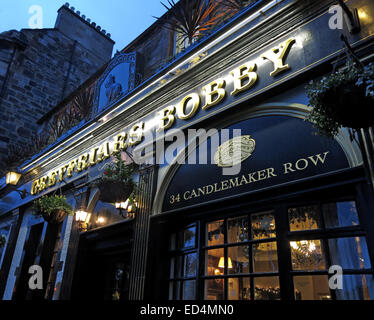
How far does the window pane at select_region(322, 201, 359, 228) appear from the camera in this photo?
127 inches

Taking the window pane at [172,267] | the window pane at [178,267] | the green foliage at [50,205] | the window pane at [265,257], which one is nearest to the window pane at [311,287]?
the window pane at [265,257]

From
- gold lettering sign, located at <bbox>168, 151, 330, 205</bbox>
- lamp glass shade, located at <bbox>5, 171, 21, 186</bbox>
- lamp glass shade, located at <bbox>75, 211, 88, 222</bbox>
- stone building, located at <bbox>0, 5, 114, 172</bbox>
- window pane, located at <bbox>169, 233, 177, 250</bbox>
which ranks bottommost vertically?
window pane, located at <bbox>169, 233, 177, 250</bbox>

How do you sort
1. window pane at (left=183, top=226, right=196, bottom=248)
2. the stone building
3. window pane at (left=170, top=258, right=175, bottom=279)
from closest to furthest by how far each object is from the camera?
window pane at (left=183, top=226, right=196, bottom=248) < window pane at (left=170, top=258, right=175, bottom=279) < the stone building

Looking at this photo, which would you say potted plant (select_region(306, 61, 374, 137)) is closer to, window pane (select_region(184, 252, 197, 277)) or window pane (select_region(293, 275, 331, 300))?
window pane (select_region(293, 275, 331, 300))

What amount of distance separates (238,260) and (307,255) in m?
0.93

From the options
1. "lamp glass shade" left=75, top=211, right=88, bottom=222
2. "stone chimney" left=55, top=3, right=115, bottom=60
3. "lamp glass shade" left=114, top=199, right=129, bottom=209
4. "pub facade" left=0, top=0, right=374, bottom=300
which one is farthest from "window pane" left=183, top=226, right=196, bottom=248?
"stone chimney" left=55, top=3, right=115, bottom=60

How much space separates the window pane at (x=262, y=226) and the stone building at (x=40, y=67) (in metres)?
11.5

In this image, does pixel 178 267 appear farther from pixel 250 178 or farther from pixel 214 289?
pixel 250 178

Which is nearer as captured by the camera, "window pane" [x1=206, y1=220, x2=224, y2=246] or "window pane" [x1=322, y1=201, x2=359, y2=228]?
"window pane" [x1=322, y1=201, x2=359, y2=228]

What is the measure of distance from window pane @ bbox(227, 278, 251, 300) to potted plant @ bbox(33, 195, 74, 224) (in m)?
4.46

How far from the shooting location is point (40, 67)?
14.6 meters

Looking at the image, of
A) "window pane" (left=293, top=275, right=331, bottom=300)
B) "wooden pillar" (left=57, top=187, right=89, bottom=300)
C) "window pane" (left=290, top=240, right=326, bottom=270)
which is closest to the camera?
"window pane" (left=293, top=275, right=331, bottom=300)
